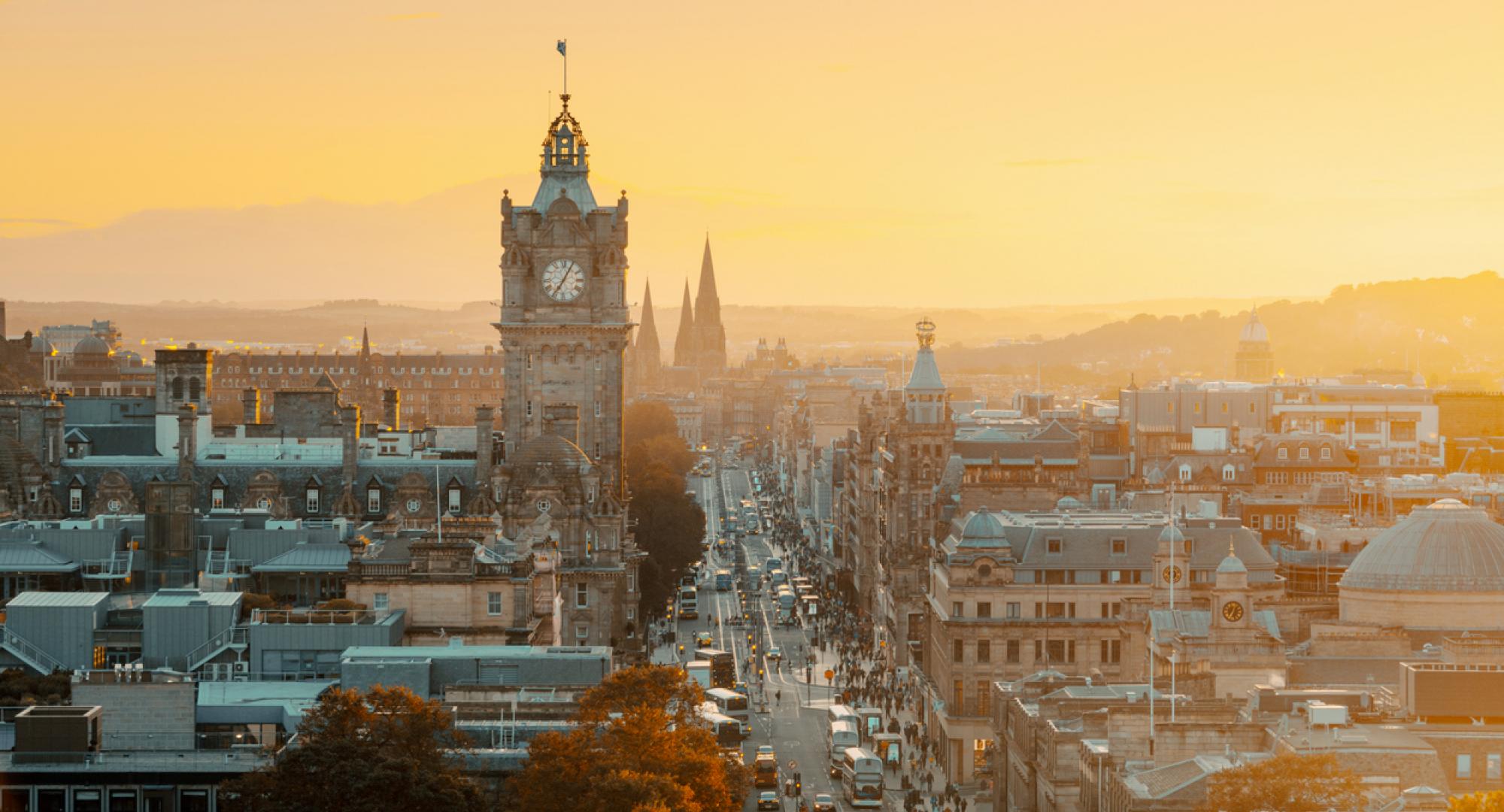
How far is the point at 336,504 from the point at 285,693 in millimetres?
52742

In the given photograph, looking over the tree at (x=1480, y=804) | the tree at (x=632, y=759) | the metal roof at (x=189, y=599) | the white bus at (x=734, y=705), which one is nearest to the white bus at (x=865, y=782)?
the white bus at (x=734, y=705)

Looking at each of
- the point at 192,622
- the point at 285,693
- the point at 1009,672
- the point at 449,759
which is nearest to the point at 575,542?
the point at 1009,672

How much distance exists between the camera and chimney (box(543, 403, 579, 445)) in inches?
5891

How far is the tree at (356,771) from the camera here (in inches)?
2995

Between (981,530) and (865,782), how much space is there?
22.9 meters

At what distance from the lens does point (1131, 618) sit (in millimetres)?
128125

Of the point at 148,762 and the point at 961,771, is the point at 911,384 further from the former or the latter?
the point at 148,762

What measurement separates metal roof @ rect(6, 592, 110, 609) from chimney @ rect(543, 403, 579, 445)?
44.5 m

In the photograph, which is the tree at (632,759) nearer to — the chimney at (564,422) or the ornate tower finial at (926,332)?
the chimney at (564,422)

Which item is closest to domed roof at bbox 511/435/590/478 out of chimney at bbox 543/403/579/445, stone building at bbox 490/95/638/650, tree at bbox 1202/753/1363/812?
stone building at bbox 490/95/638/650

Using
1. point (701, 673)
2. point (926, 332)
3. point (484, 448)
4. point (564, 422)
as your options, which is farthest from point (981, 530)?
point (926, 332)

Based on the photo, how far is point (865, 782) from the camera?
114 meters

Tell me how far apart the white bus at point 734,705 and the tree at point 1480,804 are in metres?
63.2

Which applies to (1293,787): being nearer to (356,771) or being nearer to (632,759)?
(632,759)
